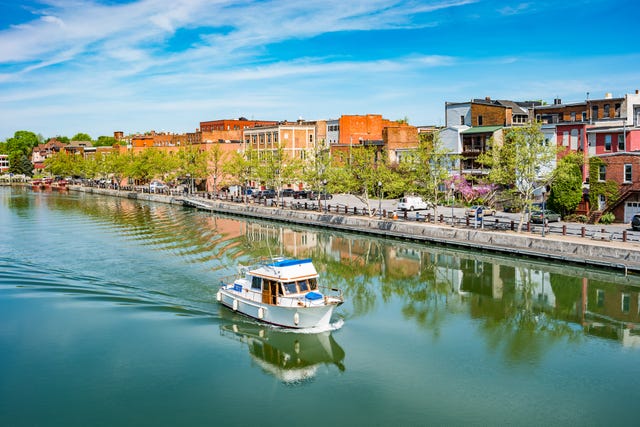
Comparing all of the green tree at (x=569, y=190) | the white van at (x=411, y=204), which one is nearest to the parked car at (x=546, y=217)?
the green tree at (x=569, y=190)

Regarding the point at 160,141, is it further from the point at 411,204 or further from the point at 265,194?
the point at 411,204

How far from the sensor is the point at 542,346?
2923cm

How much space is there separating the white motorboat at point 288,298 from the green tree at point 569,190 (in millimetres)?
36173

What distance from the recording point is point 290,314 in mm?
29719

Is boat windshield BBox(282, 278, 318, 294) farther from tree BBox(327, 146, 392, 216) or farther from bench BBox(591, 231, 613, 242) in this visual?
tree BBox(327, 146, 392, 216)

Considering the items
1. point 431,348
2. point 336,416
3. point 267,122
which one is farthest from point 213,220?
point 267,122

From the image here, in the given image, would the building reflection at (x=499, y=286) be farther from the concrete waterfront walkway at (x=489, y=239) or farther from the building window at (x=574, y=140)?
the building window at (x=574, y=140)

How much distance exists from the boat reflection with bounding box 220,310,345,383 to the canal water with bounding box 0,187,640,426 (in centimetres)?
10

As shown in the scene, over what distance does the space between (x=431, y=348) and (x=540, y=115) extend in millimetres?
63603

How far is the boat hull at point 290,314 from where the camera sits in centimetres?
2934

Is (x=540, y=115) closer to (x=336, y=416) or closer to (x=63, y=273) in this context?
(x=63, y=273)

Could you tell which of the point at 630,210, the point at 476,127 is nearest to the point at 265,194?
the point at 476,127

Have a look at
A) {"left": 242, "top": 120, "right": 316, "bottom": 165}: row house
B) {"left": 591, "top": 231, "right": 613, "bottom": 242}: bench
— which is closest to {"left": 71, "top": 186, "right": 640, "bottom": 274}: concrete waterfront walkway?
{"left": 591, "top": 231, "right": 613, "bottom": 242}: bench

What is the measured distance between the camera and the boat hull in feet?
96.3
